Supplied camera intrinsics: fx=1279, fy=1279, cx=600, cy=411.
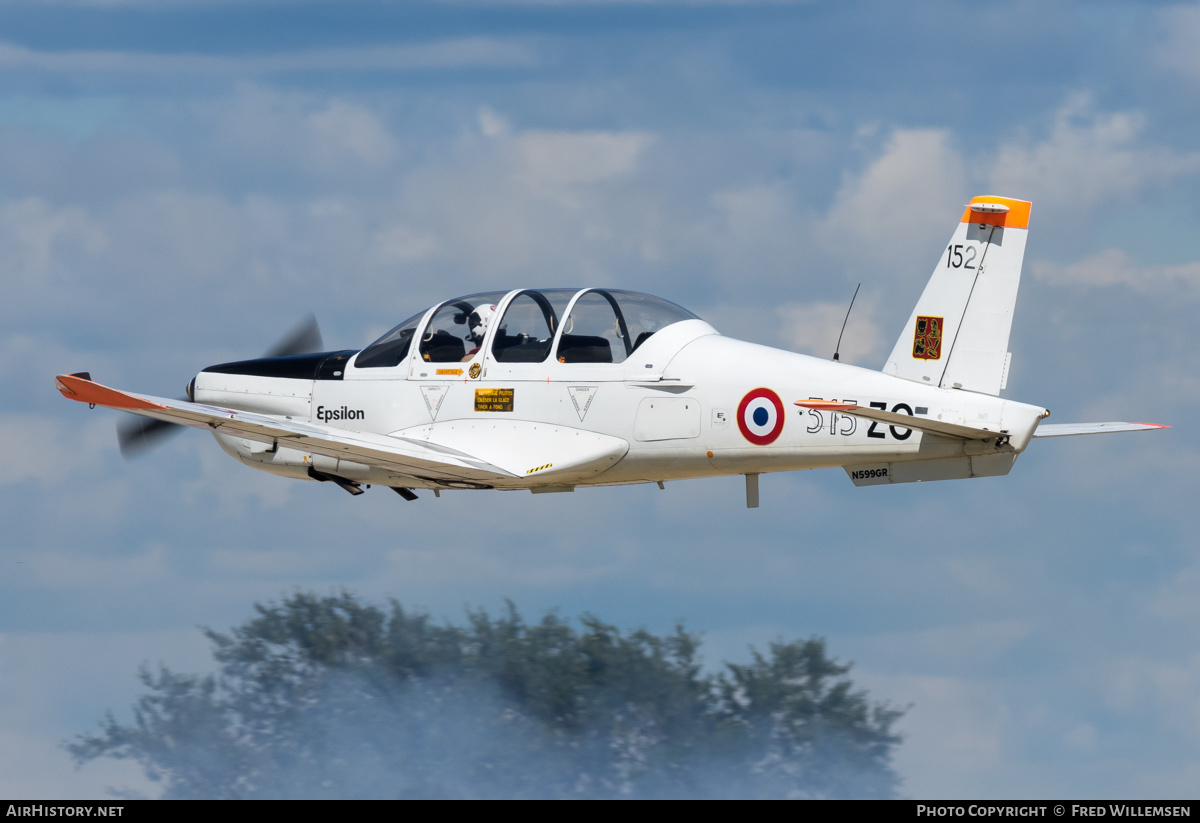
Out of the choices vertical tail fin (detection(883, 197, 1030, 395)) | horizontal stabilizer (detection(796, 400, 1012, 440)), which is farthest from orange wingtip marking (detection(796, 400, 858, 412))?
vertical tail fin (detection(883, 197, 1030, 395))

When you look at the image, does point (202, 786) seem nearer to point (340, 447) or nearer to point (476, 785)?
point (476, 785)

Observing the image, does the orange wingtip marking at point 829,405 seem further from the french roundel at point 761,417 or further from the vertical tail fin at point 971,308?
the vertical tail fin at point 971,308

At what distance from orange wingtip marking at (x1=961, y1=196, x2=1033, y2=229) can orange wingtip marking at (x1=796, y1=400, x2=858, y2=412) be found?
202 cm

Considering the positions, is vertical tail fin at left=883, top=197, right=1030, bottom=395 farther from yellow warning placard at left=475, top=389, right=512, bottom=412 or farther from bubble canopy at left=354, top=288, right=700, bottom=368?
yellow warning placard at left=475, top=389, right=512, bottom=412

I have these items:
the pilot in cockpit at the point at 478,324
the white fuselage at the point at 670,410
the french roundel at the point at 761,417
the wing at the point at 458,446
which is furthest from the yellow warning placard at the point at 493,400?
the french roundel at the point at 761,417

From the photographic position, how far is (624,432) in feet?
39.9

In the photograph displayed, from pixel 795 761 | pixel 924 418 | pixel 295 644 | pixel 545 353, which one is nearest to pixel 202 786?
pixel 295 644

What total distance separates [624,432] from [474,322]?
211cm

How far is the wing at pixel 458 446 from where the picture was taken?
11.6m

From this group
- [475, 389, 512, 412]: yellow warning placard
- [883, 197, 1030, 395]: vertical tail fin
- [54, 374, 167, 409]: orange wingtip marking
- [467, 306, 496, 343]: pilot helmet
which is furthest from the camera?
[467, 306, 496, 343]: pilot helmet

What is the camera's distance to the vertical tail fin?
36.5 ft

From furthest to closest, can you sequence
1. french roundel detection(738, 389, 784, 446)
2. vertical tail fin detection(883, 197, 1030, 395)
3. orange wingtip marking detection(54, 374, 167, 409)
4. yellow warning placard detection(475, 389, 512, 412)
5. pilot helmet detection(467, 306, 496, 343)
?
pilot helmet detection(467, 306, 496, 343) → yellow warning placard detection(475, 389, 512, 412) → french roundel detection(738, 389, 784, 446) → vertical tail fin detection(883, 197, 1030, 395) → orange wingtip marking detection(54, 374, 167, 409)

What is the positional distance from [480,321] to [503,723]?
21.0ft

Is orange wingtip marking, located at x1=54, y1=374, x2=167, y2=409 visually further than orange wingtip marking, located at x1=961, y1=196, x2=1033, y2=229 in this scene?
No
